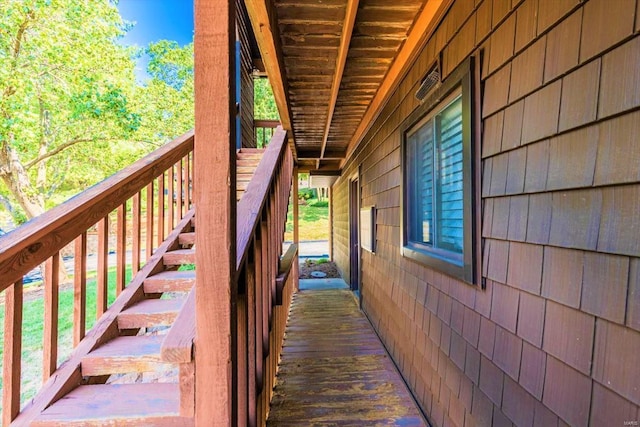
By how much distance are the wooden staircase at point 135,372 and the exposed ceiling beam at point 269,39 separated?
1.51 metres

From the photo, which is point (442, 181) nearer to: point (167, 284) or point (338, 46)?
point (338, 46)

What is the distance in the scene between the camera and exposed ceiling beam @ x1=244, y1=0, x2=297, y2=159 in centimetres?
150

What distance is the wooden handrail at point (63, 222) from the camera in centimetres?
109

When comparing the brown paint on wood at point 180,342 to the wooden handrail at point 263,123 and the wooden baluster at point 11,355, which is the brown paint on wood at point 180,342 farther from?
the wooden handrail at point 263,123

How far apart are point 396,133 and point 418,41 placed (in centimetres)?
77

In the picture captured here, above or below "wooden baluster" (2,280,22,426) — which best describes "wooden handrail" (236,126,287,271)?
above

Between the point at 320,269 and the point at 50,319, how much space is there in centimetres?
686

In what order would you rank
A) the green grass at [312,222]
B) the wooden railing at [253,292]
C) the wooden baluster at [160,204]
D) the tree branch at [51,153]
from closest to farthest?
the wooden railing at [253,292] < the wooden baluster at [160,204] < the tree branch at [51,153] < the green grass at [312,222]

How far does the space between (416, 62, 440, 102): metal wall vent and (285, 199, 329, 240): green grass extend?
48.5ft

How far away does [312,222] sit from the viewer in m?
20.8

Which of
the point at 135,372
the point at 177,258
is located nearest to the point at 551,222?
the point at 135,372

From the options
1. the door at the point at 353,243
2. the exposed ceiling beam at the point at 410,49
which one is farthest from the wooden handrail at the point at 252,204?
the door at the point at 353,243

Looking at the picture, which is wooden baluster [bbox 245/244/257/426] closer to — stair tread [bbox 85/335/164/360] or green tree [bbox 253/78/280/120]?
stair tread [bbox 85/335/164/360]

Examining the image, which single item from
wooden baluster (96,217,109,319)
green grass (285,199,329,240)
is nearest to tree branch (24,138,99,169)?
wooden baluster (96,217,109,319)
